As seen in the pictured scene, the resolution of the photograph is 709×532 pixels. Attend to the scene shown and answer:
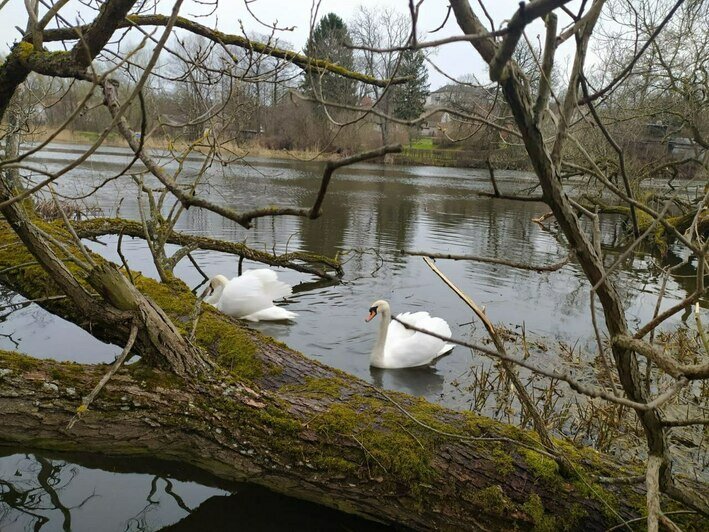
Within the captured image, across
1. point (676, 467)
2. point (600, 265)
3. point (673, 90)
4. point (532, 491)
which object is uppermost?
point (673, 90)

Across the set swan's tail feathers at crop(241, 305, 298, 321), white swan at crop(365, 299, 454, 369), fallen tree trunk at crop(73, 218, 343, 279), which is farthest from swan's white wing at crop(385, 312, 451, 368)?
fallen tree trunk at crop(73, 218, 343, 279)

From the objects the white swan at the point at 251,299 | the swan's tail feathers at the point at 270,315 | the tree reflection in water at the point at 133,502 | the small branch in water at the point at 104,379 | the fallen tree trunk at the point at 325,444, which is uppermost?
the small branch in water at the point at 104,379

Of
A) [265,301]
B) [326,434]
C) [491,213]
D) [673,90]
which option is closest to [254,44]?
[326,434]

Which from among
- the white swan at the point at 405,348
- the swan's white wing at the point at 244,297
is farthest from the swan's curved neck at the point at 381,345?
the swan's white wing at the point at 244,297

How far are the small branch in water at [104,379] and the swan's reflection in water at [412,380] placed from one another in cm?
340

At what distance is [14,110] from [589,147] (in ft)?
46.9

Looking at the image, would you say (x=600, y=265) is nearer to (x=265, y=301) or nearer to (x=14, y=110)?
(x=265, y=301)

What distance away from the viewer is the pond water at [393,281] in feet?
20.2

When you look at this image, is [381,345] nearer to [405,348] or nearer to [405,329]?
[405,348]

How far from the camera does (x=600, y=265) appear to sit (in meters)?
2.15

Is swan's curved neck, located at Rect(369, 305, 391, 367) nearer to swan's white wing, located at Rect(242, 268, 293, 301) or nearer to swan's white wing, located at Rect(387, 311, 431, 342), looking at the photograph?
swan's white wing, located at Rect(387, 311, 431, 342)

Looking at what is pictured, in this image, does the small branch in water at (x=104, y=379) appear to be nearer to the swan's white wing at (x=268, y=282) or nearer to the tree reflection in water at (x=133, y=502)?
the tree reflection in water at (x=133, y=502)

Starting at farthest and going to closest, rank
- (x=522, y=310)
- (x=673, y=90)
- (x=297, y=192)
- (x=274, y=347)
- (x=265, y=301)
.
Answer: (x=297, y=192)
(x=673, y=90)
(x=522, y=310)
(x=265, y=301)
(x=274, y=347)

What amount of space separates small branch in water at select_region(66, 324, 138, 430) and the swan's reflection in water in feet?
11.2
